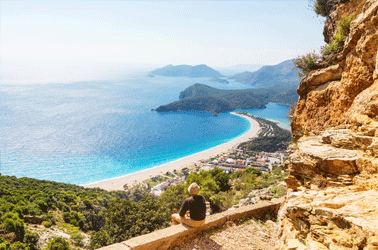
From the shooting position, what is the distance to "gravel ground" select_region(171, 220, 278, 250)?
4898 mm

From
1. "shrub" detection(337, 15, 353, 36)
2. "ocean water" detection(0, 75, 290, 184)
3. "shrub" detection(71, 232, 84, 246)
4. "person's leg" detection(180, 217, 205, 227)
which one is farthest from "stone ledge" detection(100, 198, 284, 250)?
"ocean water" detection(0, 75, 290, 184)

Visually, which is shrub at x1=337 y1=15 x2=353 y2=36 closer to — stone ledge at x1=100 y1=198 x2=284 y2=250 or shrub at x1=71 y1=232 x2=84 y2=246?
stone ledge at x1=100 y1=198 x2=284 y2=250

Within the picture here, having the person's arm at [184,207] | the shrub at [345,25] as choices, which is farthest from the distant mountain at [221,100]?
the person's arm at [184,207]

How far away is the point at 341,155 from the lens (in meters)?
3.82

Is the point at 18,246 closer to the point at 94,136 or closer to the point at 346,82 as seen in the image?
the point at 346,82

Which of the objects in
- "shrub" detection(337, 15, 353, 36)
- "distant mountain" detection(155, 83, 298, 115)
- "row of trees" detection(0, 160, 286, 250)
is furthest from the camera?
"distant mountain" detection(155, 83, 298, 115)

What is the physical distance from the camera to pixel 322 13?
740cm

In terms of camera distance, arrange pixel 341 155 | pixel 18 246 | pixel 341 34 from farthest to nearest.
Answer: pixel 18 246, pixel 341 34, pixel 341 155

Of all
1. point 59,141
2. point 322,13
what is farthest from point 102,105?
point 322,13

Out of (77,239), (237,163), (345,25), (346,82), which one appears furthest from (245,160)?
(346,82)

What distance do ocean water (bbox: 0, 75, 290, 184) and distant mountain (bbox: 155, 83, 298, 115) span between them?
833cm

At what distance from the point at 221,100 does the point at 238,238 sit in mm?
124565

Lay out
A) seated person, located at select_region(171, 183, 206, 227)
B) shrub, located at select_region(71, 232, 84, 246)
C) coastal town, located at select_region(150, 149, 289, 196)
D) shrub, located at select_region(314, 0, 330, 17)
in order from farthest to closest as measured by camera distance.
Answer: coastal town, located at select_region(150, 149, 289, 196) < shrub, located at select_region(71, 232, 84, 246) < shrub, located at select_region(314, 0, 330, 17) < seated person, located at select_region(171, 183, 206, 227)

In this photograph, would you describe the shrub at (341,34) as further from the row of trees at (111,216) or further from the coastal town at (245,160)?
the coastal town at (245,160)
